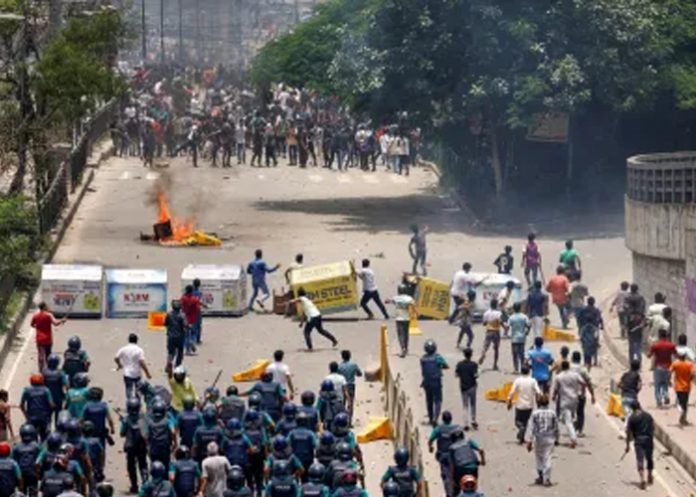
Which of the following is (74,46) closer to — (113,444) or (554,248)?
(554,248)

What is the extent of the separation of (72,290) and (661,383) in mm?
11264

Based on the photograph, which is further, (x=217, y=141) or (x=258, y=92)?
(x=258, y=92)

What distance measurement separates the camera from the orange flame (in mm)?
51500

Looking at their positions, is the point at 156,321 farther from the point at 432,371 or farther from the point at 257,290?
the point at 432,371

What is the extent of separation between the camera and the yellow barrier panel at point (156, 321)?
137 feet

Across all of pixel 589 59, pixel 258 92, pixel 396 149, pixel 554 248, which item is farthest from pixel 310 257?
pixel 258 92

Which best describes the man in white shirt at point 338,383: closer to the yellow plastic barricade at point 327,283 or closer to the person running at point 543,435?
the person running at point 543,435

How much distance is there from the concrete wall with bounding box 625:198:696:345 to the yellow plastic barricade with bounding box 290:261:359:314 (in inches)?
190

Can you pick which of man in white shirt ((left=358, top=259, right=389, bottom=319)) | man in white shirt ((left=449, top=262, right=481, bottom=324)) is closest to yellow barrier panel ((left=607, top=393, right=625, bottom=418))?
man in white shirt ((left=449, top=262, right=481, bottom=324))

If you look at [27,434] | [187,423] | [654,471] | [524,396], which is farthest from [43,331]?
[654,471]

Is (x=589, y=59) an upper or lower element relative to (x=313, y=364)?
upper

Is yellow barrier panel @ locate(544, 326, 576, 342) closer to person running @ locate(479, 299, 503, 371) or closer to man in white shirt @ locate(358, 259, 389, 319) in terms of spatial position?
person running @ locate(479, 299, 503, 371)

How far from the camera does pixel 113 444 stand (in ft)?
104

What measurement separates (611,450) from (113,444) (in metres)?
6.60
